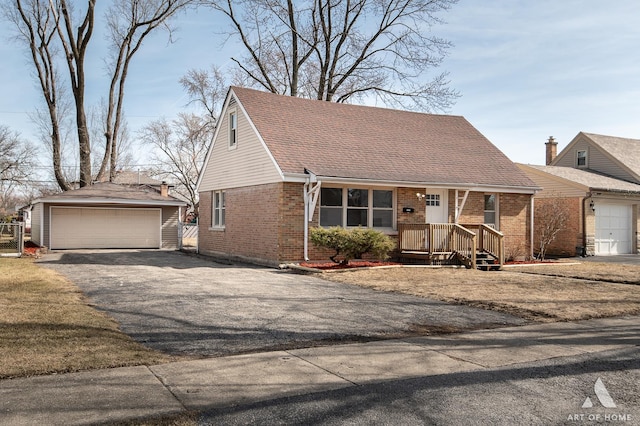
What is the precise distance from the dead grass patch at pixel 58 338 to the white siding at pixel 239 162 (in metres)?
9.01

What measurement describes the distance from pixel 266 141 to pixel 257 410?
1455cm

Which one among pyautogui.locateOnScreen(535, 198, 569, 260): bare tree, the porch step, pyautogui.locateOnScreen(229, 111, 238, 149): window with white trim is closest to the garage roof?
pyautogui.locateOnScreen(229, 111, 238, 149): window with white trim

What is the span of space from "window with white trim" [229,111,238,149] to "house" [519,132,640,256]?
14.1 meters

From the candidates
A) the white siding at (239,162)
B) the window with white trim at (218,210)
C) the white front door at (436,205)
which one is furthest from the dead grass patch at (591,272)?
the window with white trim at (218,210)

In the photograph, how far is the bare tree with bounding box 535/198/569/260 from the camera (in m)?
A: 23.8

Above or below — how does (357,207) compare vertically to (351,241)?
above

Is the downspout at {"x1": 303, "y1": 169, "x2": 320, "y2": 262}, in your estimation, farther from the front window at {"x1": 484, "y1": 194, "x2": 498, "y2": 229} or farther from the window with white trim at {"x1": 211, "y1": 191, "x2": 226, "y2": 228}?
the front window at {"x1": 484, "y1": 194, "x2": 498, "y2": 229}

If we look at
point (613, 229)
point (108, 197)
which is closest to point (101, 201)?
point (108, 197)

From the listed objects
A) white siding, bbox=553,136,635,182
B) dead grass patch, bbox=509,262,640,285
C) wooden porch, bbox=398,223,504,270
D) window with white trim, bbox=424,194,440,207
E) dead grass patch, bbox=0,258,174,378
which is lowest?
dead grass patch, bbox=509,262,640,285

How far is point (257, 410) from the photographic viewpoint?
4723mm

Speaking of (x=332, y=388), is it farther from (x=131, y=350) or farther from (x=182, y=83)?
(x=182, y=83)

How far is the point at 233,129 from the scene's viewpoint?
21922mm

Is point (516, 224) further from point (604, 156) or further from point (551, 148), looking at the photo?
point (551, 148)

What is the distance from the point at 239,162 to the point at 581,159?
22.1 meters
